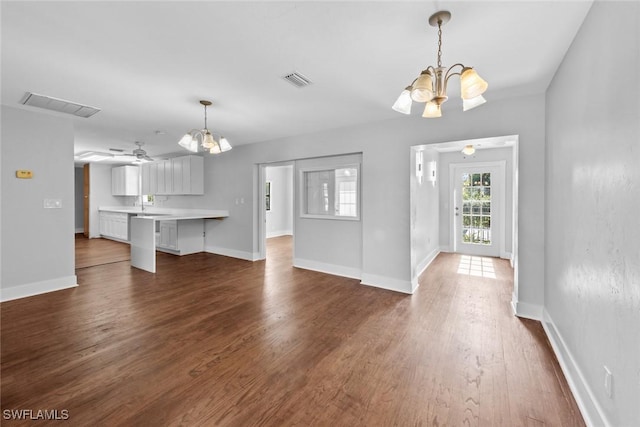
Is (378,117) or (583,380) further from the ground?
(378,117)

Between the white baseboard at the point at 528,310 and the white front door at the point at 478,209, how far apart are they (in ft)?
10.4

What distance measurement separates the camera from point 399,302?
3305 millimetres

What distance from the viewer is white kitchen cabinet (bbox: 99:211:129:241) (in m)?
7.40

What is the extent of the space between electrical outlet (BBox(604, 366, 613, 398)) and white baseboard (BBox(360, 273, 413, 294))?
2.29 metres

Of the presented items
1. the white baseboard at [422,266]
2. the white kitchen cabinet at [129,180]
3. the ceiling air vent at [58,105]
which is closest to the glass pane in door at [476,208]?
the white baseboard at [422,266]

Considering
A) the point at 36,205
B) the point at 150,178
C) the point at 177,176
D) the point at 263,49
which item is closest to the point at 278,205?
the point at 177,176

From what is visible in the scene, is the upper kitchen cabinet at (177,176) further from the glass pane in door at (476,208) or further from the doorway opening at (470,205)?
the glass pane in door at (476,208)

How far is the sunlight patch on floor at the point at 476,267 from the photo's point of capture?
175 inches

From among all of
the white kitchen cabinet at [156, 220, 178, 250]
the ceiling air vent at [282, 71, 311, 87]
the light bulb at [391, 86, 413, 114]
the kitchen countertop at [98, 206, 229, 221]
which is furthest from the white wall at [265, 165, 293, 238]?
the light bulb at [391, 86, 413, 114]

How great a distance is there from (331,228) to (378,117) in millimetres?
1921

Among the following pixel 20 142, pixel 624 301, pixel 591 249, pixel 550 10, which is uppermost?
pixel 550 10

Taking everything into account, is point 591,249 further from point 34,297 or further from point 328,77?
point 34,297

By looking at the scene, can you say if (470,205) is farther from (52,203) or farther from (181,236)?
(52,203)

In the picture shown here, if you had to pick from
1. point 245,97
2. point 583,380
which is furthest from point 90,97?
point 583,380
